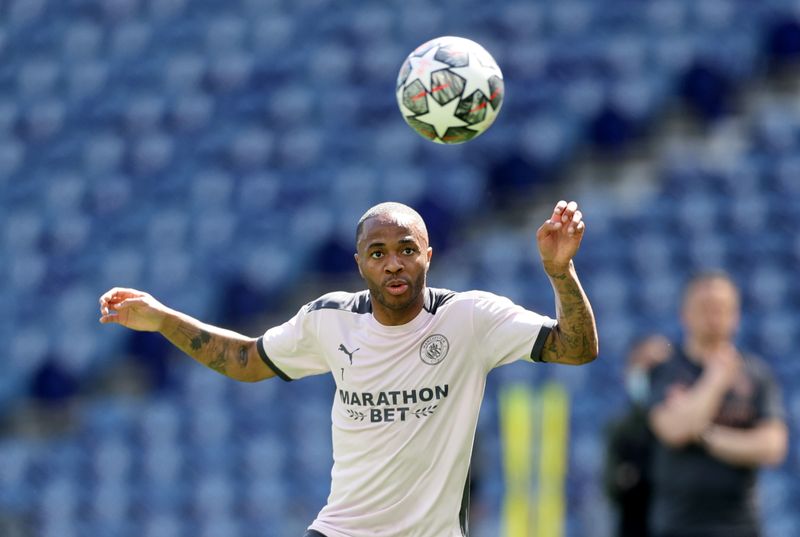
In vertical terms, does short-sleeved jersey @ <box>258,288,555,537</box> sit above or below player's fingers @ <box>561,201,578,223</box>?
below

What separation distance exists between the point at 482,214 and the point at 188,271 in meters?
3.03

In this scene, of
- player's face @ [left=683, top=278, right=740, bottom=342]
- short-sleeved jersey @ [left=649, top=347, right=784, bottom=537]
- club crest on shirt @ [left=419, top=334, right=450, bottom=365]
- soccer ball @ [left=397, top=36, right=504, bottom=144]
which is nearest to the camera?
club crest on shirt @ [left=419, top=334, right=450, bottom=365]

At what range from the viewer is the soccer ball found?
19.4 ft

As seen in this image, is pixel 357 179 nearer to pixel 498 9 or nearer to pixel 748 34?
pixel 498 9

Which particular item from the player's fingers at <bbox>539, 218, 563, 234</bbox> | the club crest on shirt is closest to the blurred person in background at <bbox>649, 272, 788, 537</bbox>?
the club crest on shirt

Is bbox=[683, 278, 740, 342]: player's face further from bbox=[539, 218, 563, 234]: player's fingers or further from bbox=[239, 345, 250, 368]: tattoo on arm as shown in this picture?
bbox=[239, 345, 250, 368]: tattoo on arm

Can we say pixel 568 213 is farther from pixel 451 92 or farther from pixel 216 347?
pixel 216 347

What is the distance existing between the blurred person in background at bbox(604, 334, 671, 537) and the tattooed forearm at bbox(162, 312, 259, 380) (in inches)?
109

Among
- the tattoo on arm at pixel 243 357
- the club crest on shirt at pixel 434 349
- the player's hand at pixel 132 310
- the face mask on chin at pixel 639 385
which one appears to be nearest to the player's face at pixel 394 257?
the club crest on shirt at pixel 434 349

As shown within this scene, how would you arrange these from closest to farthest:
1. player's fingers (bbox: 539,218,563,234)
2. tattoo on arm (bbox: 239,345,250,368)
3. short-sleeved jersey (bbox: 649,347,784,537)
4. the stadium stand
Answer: player's fingers (bbox: 539,218,563,234) < tattoo on arm (bbox: 239,345,250,368) < short-sleeved jersey (bbox: 649,347,784,537) < the stadium stand

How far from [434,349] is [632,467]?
2844 millimetres

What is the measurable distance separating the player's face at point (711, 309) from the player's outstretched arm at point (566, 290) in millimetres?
2062

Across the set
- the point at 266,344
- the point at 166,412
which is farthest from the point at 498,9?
the point at 266,344

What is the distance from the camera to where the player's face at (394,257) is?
5102mm
